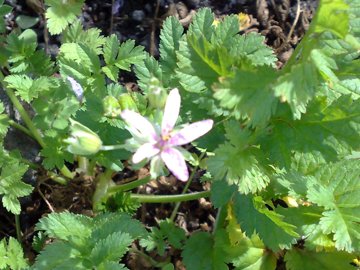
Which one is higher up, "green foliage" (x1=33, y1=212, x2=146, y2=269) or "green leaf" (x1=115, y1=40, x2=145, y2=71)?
"green leaf" (x1=115, y1=40, x2=145, y2=71)

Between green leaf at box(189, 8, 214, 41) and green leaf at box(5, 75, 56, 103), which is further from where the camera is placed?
green leaf at box(5, 75, 56, 103)

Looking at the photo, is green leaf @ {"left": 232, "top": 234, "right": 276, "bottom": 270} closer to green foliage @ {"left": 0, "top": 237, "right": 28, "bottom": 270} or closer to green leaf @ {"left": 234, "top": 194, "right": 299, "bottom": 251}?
green leaf @ {"left": 234, "top": 194, "right": 299, "bottom": 251}

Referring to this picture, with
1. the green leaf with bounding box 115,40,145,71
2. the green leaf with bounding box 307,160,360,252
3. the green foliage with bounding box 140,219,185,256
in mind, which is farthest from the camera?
the green foliage with bounding box 140,219,185,256

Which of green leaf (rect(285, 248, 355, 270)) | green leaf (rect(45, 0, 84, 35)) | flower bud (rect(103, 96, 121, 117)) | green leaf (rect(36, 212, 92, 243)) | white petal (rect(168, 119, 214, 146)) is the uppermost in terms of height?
green leaf (rect(45, 0, 84, 35))

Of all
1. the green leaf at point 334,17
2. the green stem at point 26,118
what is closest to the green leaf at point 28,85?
the green stem at point 26,118

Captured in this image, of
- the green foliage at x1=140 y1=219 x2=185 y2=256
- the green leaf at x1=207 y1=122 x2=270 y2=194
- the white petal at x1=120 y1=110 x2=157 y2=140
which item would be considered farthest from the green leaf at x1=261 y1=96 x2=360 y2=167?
the green foliage at x1=140 y1=219 x2=185 y2=256

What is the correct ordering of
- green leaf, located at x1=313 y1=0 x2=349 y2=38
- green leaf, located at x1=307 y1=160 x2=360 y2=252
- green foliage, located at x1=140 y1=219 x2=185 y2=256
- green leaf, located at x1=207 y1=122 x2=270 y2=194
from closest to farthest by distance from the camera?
green leaf, located at x1=313 y1=0 x2=349 y2=38 < green leaf, located at x1=207 y1=122 x2=270 y2=194 < green leaf, located at x1=307 y1=160 x2=360 y2=252 < green foliage, located at x1=140 y1=219 x2=185 y2=256

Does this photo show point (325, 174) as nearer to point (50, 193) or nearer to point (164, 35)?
point (164, 35)
